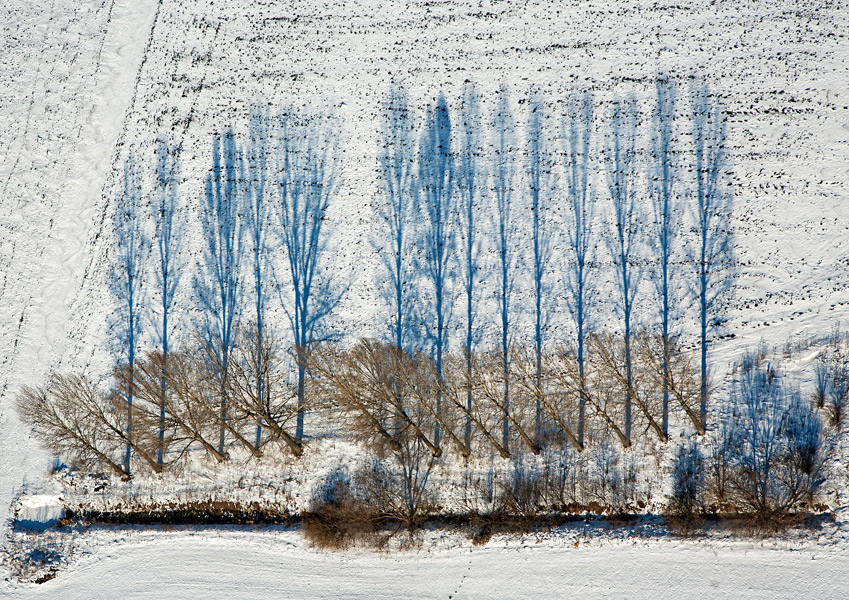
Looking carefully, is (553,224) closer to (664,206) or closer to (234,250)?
(664,206)

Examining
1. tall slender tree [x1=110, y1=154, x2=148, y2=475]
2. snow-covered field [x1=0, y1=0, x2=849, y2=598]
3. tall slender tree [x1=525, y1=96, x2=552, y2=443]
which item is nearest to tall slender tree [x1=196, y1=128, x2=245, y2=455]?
snow-covered field [x1=0, y1=0, x2=849, y2=598]

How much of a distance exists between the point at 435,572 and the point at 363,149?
50.6ft

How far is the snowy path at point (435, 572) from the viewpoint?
17.8 m

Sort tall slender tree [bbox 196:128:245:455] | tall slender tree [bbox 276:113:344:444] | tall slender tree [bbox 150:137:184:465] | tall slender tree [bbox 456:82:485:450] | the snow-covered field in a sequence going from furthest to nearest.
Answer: tall slender tree [bbox 150:137:184:465]
tall slender tree [bbox 196:128:245:455]
tall slender tree [bbox 276:113:344:444]
tall slender tree [bbox 456:82:485:450]
the snow-covered field

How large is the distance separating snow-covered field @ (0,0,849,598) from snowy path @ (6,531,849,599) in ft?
0.23

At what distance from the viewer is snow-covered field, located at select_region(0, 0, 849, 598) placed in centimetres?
1831

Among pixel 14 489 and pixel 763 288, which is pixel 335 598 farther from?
pixel 763 288

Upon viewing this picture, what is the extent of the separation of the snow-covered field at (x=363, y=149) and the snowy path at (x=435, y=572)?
0.07 m

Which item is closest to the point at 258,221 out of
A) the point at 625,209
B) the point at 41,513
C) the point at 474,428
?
the point at 474,428

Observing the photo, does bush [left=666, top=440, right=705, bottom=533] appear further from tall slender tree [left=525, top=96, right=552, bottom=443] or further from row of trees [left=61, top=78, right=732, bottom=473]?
tall slender tree [left=525, top=96, right=552, bottom=443]

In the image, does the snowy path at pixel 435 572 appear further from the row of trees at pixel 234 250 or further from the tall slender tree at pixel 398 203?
the tall slender tree at pixel 398 203

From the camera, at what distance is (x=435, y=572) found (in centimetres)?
1888

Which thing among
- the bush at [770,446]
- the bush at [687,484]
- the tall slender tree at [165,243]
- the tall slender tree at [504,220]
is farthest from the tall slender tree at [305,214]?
the bush at [770,446]

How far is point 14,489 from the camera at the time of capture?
64.5 feet
